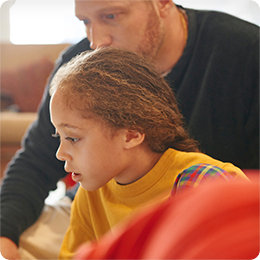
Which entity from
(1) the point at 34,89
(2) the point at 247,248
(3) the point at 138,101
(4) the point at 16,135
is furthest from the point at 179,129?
(1) the point at 34,89

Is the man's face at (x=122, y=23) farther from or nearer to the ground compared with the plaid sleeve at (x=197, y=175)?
farther from the ground

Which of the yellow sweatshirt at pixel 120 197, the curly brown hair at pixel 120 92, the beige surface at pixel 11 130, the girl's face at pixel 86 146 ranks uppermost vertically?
→ the curly brown hair at pixel 120 92

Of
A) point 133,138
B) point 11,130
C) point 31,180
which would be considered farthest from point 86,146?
point 11,130

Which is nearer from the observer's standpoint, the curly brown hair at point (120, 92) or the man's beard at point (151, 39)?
the curly brown hair at point (120, 92)

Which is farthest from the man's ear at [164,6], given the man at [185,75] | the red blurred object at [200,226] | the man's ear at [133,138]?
the red blurred object at [200,226]

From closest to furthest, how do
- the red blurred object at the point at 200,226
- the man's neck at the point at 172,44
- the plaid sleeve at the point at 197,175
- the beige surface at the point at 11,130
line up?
the red blurred object at the point at 200,226 < the plaid sleeve at the point at 197,175 < the man's neck at the point at 172,44 < the beige surface at the point at 11,130

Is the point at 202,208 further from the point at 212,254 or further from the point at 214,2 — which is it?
the point at 214,2

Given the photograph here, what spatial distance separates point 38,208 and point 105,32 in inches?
11.0

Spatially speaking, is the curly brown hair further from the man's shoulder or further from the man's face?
the man's shoulder

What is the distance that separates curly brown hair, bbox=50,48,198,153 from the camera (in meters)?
0.35

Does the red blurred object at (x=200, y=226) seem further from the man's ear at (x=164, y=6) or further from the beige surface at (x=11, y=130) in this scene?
the beige surface at (x=11, y=130)

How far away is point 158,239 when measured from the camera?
0.14 meters

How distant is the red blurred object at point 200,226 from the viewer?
144mm

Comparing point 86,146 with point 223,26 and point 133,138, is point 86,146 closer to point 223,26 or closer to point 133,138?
point 133,138
